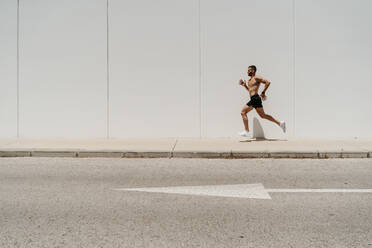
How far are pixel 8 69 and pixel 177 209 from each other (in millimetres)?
9233

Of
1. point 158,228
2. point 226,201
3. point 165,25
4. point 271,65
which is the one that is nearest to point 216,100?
point 271,65

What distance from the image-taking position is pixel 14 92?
11.9 metres

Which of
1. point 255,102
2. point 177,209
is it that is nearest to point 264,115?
point 255,102

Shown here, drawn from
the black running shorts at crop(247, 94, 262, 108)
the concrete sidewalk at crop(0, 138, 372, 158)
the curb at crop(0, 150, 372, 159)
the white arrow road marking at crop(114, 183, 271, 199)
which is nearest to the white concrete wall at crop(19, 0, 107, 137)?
the concrete sidewalk at crop(0, 138, 372, 158)

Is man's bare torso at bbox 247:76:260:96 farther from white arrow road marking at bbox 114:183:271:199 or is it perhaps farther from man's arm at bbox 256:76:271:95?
white arrow road marking at bbox 114:183:271:199

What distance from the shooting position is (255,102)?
10.7 metres

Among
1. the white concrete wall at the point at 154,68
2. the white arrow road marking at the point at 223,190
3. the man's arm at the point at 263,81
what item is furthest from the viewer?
the white concrete wall at the point at 154,68

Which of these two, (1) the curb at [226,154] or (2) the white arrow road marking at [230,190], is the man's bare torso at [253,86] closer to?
(1) the curb at [226,154]

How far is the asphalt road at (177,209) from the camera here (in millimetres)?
3785

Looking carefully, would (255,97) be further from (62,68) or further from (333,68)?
(62,68)

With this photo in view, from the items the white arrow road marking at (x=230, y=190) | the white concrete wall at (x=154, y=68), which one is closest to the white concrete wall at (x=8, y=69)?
the white concrete wall at (x=154, y=68)

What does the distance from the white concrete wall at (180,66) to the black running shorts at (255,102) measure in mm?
844

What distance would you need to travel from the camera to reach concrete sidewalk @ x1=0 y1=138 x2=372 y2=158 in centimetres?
874

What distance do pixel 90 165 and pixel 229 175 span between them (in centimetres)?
277
